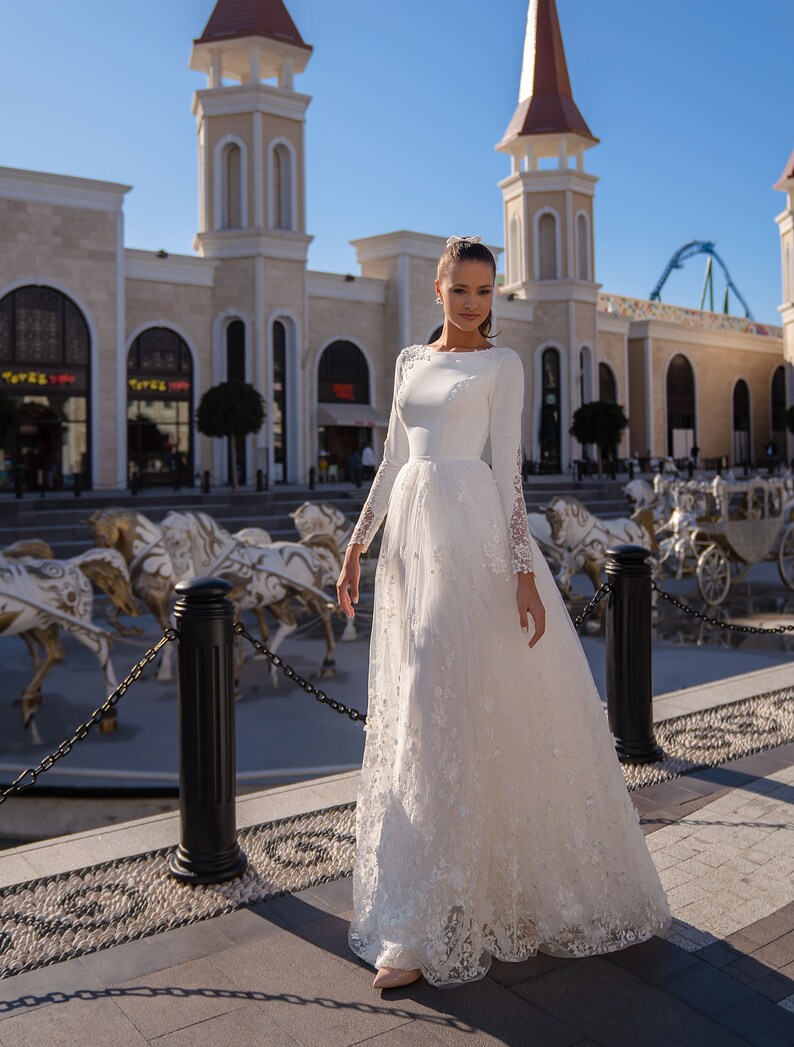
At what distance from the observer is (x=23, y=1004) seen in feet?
9.02

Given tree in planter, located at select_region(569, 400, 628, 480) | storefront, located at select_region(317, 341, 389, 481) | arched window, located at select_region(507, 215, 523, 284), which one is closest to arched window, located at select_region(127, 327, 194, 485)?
storefront, located at select_region(317, 341, 389, 481)

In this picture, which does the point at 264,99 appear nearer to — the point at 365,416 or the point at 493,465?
the point at 365,416

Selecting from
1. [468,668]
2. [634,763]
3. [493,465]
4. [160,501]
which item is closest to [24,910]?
[468,668]

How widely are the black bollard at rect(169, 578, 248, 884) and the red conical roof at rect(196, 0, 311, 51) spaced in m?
32.7

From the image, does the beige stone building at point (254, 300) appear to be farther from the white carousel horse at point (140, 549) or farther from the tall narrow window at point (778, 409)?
the tall narrow window at point (778, 409)

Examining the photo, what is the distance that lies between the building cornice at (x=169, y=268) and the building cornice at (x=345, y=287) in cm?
419

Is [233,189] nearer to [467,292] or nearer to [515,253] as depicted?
[515,253]

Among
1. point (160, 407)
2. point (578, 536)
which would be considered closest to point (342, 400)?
point (160, 407)

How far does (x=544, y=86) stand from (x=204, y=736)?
42.9m

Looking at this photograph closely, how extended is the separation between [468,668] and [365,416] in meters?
31.5

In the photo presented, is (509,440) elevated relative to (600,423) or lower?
lower

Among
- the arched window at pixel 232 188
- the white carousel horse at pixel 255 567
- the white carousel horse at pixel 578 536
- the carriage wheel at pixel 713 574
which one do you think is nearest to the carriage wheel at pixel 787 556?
the carriage wheel at pixel 713 574

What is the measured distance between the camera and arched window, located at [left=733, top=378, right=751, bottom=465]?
169 ft

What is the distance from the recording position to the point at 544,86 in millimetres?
40531
